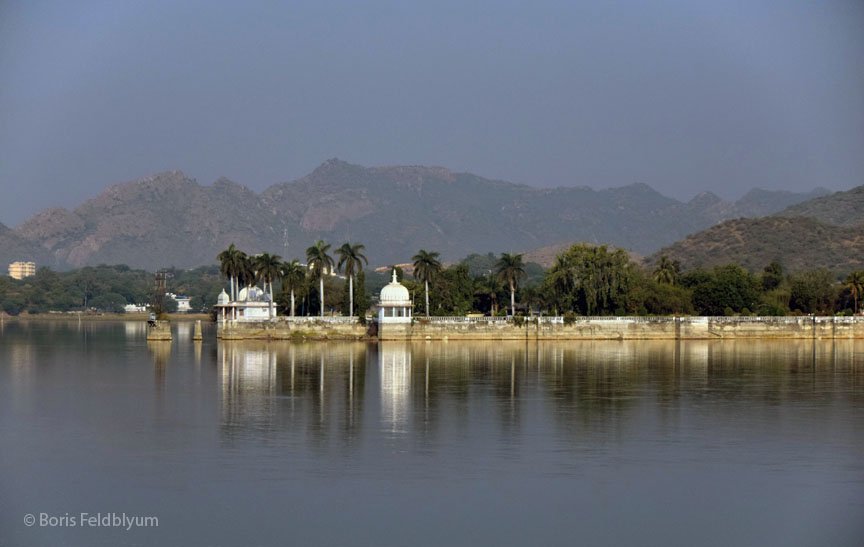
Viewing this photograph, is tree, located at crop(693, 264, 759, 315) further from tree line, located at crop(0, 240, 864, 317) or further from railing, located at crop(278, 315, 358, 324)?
railing, located at crop(278, 315, 358, 324)

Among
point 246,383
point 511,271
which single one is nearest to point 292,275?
point 511,271

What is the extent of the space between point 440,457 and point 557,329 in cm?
6936

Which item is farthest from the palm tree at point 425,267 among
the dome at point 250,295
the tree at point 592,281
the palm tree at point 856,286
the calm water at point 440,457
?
the palm tree at point 856,286

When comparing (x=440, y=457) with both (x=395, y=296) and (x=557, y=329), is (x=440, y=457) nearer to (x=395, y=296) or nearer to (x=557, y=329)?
(x=395, y=296)

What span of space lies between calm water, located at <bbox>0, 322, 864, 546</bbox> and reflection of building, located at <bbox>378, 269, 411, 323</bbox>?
33106 millimetres

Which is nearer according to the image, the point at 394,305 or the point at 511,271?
the point at 394,305

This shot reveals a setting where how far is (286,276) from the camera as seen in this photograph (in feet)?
370

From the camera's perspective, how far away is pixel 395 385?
6081 cm

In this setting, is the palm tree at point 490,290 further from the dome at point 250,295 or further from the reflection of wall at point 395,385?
the reflection of wall at point 395,385

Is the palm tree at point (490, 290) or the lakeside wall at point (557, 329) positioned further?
the palm tree at point (490, 290)

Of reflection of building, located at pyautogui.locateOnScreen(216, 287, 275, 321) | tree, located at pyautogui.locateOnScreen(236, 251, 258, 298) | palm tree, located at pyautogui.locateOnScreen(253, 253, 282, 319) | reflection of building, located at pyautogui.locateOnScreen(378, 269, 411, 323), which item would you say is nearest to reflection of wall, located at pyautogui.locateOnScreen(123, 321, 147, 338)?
reflection of building, located at pyautogui.locateOnScreen(216, 287, 275, 321)

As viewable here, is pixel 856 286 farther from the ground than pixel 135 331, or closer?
farther from the ground

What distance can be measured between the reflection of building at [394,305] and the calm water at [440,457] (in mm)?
33106

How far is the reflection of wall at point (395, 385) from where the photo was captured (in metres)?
46.8
